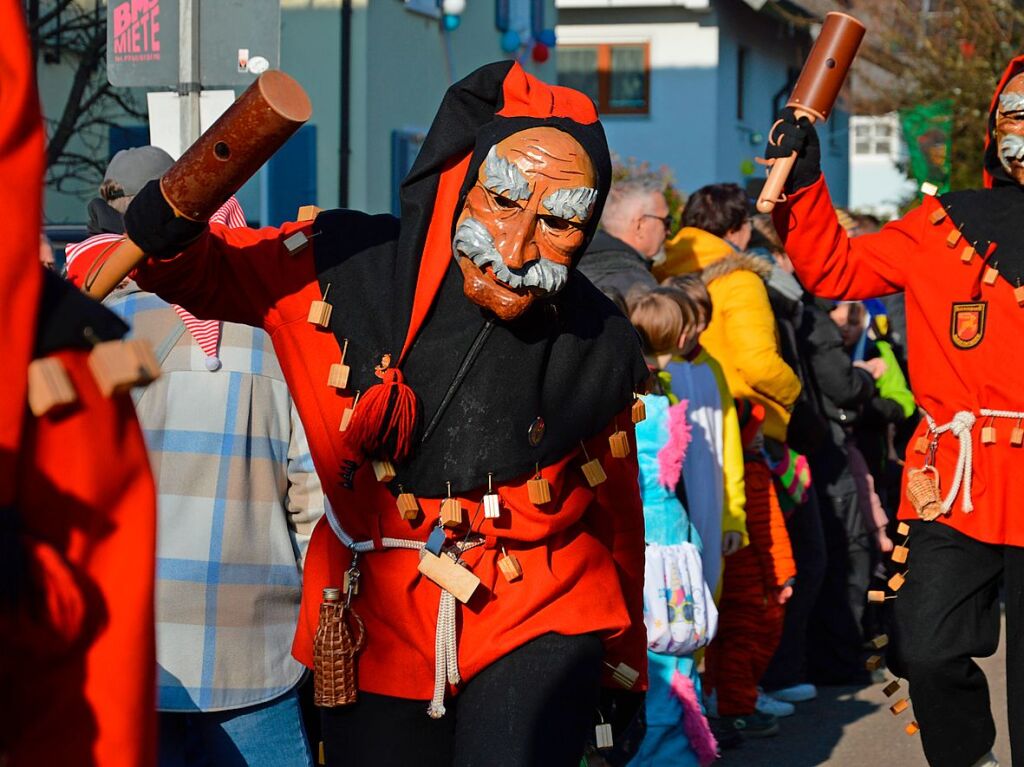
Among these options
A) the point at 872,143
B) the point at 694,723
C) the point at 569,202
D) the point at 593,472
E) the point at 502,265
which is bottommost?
the point at 872,143

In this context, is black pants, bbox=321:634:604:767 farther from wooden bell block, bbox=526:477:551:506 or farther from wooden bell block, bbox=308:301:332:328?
wooden bell block, bbox=308:301:332:328

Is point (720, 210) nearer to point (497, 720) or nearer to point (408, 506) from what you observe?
point (408, 506)

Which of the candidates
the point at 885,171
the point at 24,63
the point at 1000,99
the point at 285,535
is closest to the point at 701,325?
the point at 1000,99

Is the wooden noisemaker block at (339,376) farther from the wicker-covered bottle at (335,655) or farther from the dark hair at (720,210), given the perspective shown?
the dark hair at (720,210)

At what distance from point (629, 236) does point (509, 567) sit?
4087mm

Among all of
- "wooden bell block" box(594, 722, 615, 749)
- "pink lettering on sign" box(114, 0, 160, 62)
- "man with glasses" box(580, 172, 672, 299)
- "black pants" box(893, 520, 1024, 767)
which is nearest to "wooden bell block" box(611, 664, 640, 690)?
"wooden bell block" box(594, 722, 615, 749)

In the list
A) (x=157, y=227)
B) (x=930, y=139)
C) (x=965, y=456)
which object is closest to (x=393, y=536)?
(x=157, y=227)

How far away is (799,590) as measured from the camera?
8.05 meters

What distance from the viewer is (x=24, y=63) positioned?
1951mm

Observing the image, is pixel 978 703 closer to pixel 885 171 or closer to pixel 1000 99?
pixel 1000 99

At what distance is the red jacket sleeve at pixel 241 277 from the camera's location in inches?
140

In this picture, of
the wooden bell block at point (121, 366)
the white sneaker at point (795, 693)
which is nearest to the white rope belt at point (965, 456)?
the white sneaker at point (795, 693)

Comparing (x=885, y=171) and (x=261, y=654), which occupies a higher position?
(x=261, y=654)

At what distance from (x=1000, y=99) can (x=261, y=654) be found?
2761 mm
